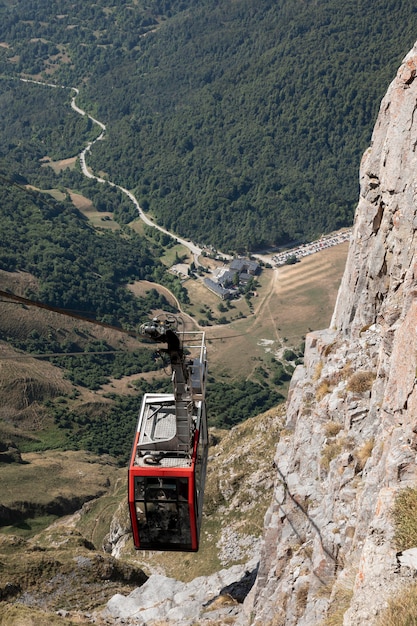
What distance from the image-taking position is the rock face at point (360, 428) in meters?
27.5

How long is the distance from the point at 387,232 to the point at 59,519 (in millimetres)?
62322

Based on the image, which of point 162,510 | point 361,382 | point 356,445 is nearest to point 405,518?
point 356,445

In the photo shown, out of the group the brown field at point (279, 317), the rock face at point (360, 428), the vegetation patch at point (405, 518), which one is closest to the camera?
the vegetation patch at point (405, 518)

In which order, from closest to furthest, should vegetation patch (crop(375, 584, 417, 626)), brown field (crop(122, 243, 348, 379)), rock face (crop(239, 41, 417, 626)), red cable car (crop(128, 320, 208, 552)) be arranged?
1. vegetation patch (crop(375, 584, 417, 626))
2. rock face (crop(239, 41, 417, 626))
3. red cable car (crop(128, 320, 208, 552))
4. brown field (crop(122, 243, 348, 379))

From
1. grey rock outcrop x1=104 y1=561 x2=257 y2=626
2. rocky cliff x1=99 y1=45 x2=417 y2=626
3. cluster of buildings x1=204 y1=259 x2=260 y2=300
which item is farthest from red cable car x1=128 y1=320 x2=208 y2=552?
cluster of buildings x1=204 y1=259 x2=260 y2=300

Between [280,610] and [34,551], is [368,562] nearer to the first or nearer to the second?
[280,610]

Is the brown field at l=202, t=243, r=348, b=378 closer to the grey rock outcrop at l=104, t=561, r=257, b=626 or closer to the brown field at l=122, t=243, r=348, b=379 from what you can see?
the brown field at l=122, t=243, r=348, b=379

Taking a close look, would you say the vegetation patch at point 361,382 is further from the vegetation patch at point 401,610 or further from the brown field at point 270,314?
the brown field at point 270,314

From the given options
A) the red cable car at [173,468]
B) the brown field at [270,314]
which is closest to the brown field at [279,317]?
the brown field at [270,314]

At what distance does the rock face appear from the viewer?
90.4 ft

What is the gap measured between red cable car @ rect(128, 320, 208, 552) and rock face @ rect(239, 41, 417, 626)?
5251 mm

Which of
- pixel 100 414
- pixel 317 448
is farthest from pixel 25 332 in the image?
pixel 317 448

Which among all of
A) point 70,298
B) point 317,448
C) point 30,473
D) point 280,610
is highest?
point 317,448

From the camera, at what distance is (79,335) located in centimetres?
16688
